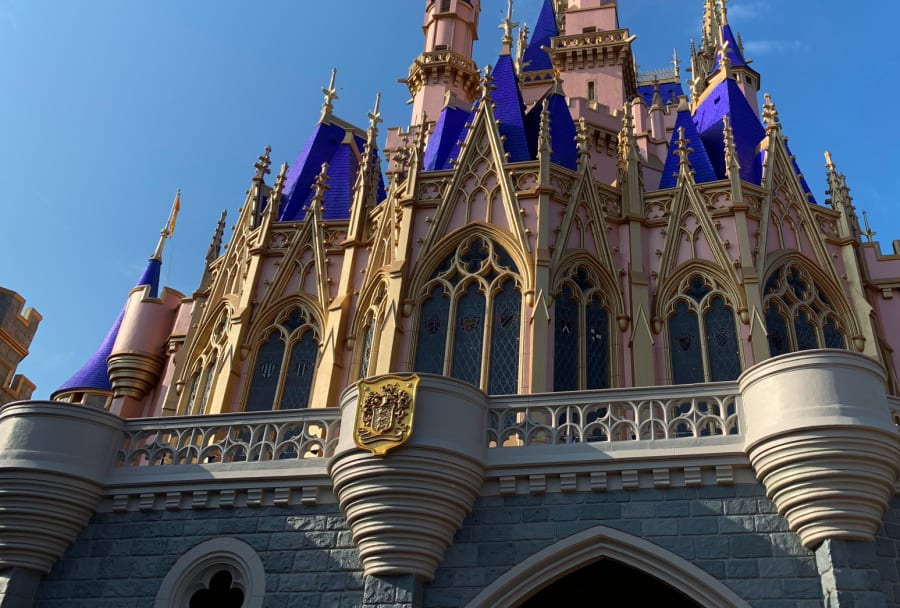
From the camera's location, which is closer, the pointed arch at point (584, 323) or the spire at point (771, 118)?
the pointed arch at point (584, 323)

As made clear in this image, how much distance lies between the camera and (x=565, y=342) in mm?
15570

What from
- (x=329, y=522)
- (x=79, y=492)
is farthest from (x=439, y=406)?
(x=79, y=492)

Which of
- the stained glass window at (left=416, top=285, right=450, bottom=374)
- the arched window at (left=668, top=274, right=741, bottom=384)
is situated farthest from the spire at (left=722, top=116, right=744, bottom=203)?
the stained glass window at (left=416, top=285, right=450, bottom=374)

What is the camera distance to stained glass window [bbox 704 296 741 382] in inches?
611

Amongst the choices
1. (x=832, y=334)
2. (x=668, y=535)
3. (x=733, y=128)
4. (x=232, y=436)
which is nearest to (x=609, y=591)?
(x=668, y=535)

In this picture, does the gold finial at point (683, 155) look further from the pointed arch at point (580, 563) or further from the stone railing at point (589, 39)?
the pointed arch at point (580, 563)

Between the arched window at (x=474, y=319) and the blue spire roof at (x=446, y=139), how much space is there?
2.57 m

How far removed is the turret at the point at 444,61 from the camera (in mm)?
25188

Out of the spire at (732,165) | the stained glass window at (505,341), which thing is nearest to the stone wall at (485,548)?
the stained glass window at (505,341)

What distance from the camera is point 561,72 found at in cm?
2566

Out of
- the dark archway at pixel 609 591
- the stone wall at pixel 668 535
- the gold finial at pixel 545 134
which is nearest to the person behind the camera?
the stone wall at pixel 668 535

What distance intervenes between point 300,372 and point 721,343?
8078 millimetres

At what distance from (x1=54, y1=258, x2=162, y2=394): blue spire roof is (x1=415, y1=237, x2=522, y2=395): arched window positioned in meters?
9.94

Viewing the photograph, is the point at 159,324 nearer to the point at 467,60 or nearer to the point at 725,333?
the point at 467,60
